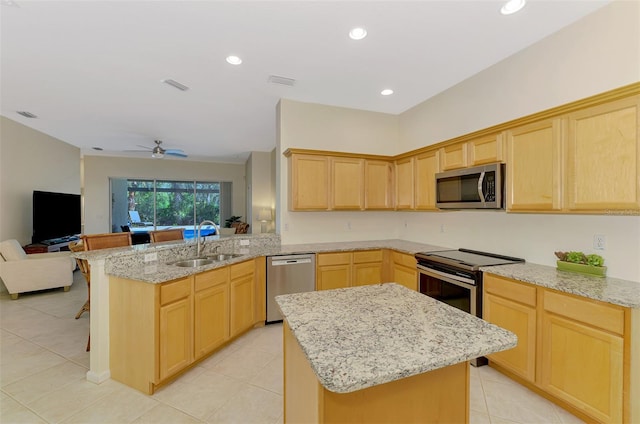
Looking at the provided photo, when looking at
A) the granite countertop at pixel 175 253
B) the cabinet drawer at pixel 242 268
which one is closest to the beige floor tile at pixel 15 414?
the granite countertop at pixel 175 253

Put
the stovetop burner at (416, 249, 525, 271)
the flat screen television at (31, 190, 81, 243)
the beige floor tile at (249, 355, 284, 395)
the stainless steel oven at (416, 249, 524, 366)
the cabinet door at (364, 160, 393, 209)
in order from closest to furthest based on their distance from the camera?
1. the beige floor tile at (249, 355, 284, 395)
2. the stainless steel oven at (416, 249, 524, 366)
3. the stovetop burner at (416, 249, 525, 271)
4. the cabinet door at (364, 160, 393, 209)
5. the flat screen television at (31, 190, 81, 243)

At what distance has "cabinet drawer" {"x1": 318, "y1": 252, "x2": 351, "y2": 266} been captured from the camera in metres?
3.47

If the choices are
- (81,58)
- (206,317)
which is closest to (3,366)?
(206,317)

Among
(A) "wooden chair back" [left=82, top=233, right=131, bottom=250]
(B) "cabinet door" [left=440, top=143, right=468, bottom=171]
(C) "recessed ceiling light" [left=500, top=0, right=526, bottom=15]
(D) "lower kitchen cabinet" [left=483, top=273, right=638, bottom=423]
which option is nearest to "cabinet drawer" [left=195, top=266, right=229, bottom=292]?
(A) "wooden chair back" [left=82, top=233, right=131, bottom=250]

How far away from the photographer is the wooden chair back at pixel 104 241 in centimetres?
286

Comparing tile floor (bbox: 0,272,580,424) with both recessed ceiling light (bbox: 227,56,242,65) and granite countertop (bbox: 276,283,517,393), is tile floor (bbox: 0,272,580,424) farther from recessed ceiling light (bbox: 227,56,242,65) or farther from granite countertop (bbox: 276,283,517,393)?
recessed ceiling light (bbox: 227,56,242,65)

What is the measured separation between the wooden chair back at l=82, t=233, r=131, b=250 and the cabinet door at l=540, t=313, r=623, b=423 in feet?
13.8

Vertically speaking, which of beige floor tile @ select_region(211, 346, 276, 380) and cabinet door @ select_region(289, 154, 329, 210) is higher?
cabinet door @ select_region(289, 154, 329, 210)

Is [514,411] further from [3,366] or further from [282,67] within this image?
[3,366]

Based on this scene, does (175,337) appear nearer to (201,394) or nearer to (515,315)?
(201,394)

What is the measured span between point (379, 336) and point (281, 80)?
3121 millimetres

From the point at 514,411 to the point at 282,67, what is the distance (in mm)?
3696

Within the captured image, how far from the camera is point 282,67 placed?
9.78 ft

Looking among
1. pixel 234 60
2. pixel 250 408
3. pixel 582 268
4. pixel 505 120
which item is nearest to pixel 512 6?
pixel 505 120
